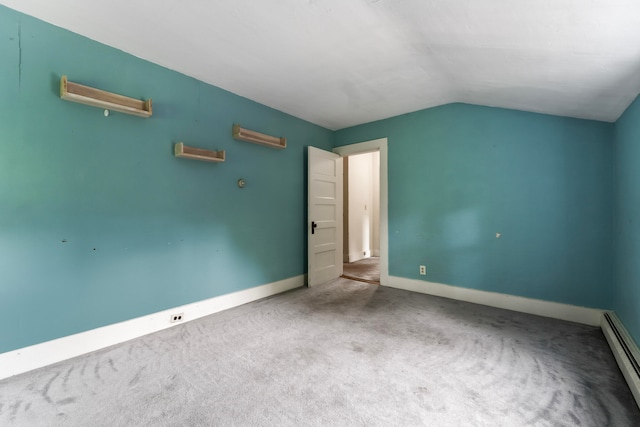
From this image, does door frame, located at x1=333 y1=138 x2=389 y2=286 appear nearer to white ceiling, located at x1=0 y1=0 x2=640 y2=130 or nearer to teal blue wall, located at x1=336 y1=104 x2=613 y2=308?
teal blue wall, located at x1=336 y1=104 x2=613 y2=308

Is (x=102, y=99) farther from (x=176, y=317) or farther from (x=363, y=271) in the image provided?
(x=363, y=271)

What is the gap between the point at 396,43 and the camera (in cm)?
212

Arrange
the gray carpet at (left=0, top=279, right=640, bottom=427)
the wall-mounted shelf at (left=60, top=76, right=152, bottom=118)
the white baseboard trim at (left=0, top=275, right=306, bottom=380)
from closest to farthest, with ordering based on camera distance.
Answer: the gray carpet at (left=0, top=279, right=640, bottom=427) → the white baseboard trim at (left=0, top=275, right=306, bottom=380) → the wall-mounted shelf at (left=60, top=76, right=152, bottom=118)

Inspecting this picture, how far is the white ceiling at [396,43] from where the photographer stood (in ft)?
4.93

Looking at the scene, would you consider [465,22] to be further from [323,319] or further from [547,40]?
[323,319]

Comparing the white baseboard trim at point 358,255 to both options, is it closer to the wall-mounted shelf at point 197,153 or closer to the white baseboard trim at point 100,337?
the white baseboard trim at point 100,337

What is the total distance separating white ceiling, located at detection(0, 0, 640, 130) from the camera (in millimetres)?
1503

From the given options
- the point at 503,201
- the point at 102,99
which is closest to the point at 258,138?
the point at 102,99

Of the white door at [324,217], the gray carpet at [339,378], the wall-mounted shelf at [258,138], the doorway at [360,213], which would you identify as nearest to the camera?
the gray carpet at [339,378]

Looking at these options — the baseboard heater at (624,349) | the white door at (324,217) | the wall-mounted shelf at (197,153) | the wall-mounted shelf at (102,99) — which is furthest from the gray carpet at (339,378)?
the wall-mounted shelf at (102,99)

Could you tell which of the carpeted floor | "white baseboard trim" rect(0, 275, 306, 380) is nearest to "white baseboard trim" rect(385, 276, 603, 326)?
the carpeted floor

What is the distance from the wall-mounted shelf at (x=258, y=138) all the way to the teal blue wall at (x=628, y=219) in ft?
10.7

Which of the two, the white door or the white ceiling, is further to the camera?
the white door

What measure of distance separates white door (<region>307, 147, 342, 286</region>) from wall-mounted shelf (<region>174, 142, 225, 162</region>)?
147cm
